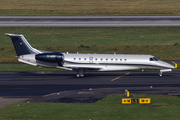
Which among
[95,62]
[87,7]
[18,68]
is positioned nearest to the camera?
[95,62]

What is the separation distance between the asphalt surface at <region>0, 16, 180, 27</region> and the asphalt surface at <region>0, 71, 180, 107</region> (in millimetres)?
34709

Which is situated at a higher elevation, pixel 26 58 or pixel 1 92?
pixel 26 58

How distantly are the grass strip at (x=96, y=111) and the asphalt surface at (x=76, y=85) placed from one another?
7.04 feet

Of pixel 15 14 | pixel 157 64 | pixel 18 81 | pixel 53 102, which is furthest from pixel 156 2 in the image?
pixel 53 102

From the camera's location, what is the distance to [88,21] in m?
80.7

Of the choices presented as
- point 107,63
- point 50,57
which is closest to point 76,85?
point 107,63

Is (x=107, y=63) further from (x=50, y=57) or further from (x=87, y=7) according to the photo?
(x=87, y=7)

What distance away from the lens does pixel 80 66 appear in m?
39.7

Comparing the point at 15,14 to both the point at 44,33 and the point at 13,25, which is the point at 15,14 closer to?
the point at 13,25

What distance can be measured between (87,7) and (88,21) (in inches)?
856

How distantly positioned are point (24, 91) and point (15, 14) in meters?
66.4

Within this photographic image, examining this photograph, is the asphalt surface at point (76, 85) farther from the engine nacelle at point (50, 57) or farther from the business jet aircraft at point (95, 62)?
the engine nacelle at point (50, 57)

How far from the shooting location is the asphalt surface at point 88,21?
251 ft

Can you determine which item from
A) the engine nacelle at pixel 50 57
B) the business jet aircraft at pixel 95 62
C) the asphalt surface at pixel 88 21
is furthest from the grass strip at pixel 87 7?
the engine nacelle at pixel 50 57
